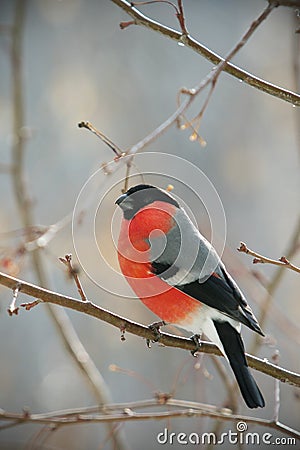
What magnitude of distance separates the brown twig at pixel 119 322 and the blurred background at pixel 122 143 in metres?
1.96

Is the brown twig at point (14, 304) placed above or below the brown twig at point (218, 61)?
below

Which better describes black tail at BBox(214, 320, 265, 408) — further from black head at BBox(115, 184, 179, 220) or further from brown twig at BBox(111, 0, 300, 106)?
brown twig at BBox(111, 0, 300, 106)

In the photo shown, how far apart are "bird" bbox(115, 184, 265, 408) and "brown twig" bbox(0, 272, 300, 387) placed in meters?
0.09

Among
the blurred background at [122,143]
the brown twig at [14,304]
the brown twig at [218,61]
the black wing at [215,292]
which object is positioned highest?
the blurred background at [122,143]

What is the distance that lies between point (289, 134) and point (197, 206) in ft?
8.30

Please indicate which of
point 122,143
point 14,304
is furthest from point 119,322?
point 122,143

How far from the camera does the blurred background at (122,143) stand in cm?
338

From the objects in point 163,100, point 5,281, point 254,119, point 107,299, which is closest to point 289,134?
point 254,119

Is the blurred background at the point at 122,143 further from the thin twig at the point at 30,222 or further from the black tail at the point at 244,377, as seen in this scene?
the black tail at the point at 244,377

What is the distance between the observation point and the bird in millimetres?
1404

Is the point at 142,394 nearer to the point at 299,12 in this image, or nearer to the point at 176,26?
the point at 176,26

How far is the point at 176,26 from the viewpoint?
10.9 ft

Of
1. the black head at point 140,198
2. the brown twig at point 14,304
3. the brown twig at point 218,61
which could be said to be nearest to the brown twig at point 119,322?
the brown twig at point 14,304

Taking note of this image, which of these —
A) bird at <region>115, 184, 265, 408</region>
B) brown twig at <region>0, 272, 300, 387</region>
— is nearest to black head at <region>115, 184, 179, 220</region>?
bird at <region>115, 184, 265, 408</region>
